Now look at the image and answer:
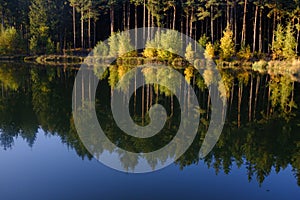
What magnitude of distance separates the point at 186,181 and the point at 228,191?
116cm

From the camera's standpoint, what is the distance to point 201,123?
634 inches

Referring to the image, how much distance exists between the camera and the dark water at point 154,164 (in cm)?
909

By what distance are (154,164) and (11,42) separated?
167 feet

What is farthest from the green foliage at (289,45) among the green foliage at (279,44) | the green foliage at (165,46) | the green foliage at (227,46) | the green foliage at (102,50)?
the green foliage at (102,50)

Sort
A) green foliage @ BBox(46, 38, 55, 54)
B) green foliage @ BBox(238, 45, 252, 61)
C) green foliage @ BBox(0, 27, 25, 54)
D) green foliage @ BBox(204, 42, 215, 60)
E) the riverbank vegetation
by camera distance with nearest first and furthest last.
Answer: green foliage @ BBox(238, 45, 252, 61) → green foliage @ BBox(204, 42, 215, 60) → the riverbank vegetation → green foliage @ BBox(0, 27, 25, 54) → green foliage @ BBox(46, 38, 55, 54)

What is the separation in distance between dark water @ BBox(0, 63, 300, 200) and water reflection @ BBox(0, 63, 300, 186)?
1.4 inches

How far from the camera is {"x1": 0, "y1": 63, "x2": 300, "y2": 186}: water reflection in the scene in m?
11.6

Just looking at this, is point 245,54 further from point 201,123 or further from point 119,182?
point 119,182

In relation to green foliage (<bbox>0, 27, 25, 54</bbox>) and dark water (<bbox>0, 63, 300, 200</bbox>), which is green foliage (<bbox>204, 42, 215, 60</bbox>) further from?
green foliage (<bbox>0, 27, 25, 54</bbox>)

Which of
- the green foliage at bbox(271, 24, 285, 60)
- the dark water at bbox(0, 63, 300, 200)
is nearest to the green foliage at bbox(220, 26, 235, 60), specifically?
the green foliage at bbox(271, 24, 285, 60)

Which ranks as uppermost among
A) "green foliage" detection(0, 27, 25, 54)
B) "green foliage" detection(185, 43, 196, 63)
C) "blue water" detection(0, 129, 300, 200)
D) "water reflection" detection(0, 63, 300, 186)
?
"green foliage" detection(0, 27, 25, 54)

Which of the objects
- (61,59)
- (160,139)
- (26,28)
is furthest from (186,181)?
(26,28)

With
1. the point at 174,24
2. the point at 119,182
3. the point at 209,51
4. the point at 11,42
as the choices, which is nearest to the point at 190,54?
the point at 209,51

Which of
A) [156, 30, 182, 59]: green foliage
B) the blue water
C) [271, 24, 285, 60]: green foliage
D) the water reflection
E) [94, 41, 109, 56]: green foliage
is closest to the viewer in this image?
the blue water
